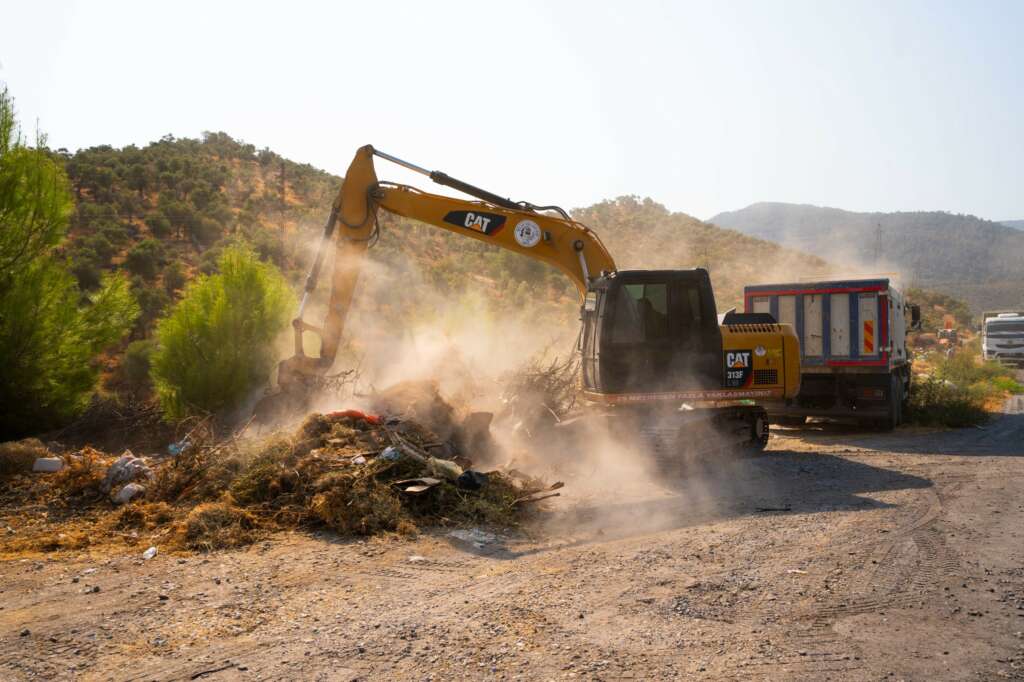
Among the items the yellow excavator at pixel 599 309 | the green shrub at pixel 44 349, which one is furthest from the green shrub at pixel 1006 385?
the green shrub at pixel 44 349

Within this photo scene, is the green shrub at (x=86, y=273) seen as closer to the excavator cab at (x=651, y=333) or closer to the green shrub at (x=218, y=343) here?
the green shrub at (x=218, y=343)

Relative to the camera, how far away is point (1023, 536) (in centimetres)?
711

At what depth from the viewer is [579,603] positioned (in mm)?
5504

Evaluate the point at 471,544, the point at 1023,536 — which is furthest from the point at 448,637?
the point at 1023,536

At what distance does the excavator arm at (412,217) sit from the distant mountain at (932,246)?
271ft

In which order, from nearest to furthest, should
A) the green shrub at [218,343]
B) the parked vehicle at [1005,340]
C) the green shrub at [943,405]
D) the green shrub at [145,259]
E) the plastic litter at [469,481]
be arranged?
1. the plastic litter at [469,481]
2. the green shrub at [218,343]
3. the green shrub at [943,405]
4. the green shrub at [145,259]
5. the parked vehicle at [1005,340]

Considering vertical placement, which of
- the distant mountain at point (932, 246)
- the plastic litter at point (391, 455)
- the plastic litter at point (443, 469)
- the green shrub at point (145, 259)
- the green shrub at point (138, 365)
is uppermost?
the distant mountain at point (932, 246)

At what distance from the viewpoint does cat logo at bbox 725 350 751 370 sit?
1096cm

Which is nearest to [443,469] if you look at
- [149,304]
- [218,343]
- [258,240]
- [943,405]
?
[218,343]

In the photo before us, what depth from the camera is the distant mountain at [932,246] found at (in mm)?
91750

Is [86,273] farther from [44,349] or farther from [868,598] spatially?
[868,598]

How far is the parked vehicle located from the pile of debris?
3045cm

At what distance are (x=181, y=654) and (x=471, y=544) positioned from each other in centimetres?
298

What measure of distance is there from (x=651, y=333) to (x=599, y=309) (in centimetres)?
75
